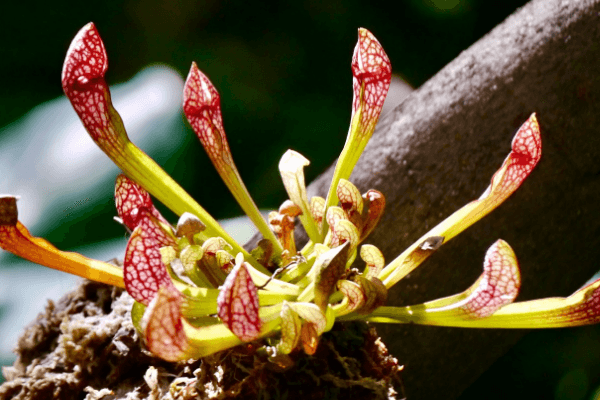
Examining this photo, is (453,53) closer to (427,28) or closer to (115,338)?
(427,28)

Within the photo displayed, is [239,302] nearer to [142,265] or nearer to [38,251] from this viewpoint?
[142,265]

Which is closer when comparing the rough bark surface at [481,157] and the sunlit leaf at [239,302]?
the sunlit leaf at [239,302]

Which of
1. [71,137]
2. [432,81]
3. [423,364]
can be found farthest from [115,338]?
[71,137]

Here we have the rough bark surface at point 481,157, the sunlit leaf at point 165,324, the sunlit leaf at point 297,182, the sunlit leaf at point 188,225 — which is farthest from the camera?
the rough bark surface at point 481,157

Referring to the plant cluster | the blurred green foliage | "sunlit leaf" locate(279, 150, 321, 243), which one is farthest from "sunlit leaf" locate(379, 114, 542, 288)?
the blurred green foliage

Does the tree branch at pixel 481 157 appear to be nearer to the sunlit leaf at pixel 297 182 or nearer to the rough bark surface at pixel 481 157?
the rough bark surface at pixel 481 157

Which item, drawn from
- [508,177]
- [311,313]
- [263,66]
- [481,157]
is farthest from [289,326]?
[263,66]

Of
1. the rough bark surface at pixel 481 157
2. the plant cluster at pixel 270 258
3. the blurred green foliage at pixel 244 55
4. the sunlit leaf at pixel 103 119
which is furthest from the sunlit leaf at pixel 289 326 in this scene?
the blurred green foliage at pixel 244 55

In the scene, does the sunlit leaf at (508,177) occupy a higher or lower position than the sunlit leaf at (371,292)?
higher

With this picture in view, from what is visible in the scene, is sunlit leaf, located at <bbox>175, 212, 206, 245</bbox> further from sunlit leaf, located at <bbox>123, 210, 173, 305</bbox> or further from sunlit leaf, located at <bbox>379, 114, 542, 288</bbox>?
sunlit leaf, located at <bbox>379, 114, 542, 288</bbox>
